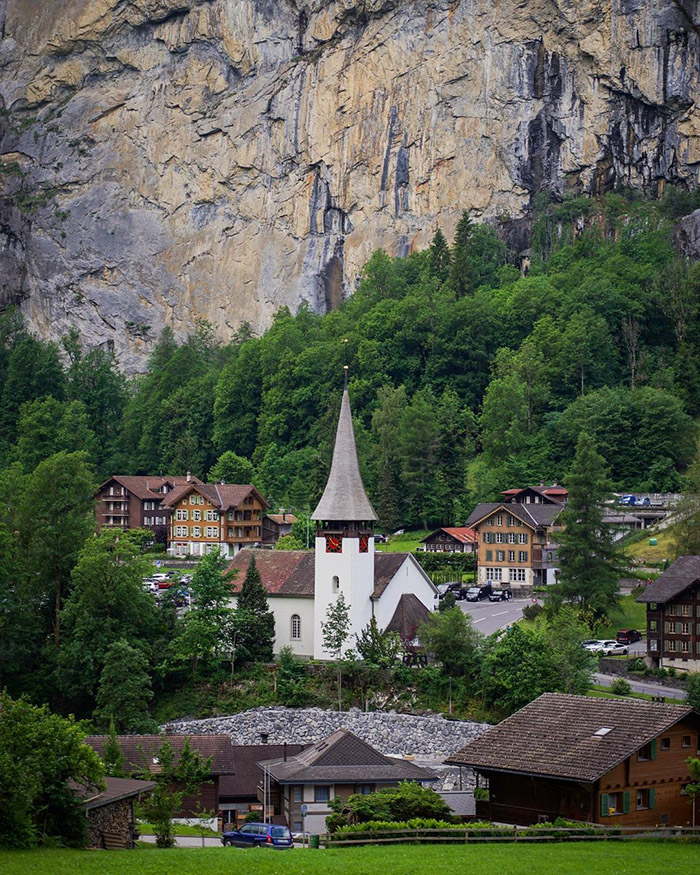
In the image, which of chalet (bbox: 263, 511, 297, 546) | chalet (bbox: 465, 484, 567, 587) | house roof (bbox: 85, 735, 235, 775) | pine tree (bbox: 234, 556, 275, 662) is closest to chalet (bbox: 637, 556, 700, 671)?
pine tree (bbox: 234, 556, 275, 662)

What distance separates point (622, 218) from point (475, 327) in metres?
19.3

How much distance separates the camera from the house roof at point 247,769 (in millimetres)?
44719

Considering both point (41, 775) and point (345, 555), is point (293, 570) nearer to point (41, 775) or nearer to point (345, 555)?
point (345, 555)

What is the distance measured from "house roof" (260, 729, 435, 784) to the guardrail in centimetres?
959

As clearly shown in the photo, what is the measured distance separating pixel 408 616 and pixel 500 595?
525 inches

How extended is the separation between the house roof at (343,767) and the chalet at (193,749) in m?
1.48

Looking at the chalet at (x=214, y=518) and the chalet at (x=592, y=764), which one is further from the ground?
the chalet at (x=214, y=518)

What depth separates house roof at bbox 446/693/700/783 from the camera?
36.0 metres

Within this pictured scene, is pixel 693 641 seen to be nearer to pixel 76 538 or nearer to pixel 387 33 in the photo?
pixel 76 538

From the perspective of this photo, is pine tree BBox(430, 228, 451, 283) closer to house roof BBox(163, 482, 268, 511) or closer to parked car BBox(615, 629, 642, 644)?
house roof BBox(163, 482, 268, 511)

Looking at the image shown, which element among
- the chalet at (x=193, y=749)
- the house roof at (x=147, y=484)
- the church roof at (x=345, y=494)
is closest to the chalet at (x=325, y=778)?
the chalet at (x=193, y=749)

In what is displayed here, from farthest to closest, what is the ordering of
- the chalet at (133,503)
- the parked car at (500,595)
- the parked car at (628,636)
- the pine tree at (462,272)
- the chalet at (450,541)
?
the pine tree at (462,272) < the chalet at (133,503) < the chalet at (450,541) < the parked car at (500,595) < the parked car at (628,636)

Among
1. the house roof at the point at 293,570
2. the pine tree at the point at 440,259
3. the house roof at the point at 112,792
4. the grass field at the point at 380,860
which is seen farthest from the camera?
the pine tree at the point at 440,259

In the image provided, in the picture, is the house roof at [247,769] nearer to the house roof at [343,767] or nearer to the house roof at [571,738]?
the house roof at [343,767]
